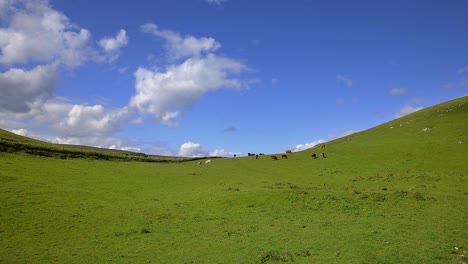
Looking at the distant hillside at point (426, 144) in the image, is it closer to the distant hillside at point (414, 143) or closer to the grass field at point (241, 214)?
the distant hillside at point (414, 143)

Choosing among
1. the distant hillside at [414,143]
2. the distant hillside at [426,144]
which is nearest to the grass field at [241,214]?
the distant hillside at [426,144]

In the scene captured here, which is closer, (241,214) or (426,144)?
(241,214)

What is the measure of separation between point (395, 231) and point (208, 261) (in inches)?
470

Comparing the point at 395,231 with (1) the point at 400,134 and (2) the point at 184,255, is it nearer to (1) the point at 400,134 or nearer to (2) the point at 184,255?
(2) the point at 184,255

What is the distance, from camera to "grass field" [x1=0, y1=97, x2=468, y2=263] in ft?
64.2

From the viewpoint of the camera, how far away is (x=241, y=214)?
2962cm

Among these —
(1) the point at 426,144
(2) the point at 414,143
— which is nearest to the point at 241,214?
(1) the point at 426,144

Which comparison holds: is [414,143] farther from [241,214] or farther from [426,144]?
[241,214]

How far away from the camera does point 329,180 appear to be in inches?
1829

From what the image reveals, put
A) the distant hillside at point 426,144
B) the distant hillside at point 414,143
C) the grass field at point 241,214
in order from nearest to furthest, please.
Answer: the grass field at point 241,214 → the distant hillside at point 426,144 → the distant hillside at point 414,143

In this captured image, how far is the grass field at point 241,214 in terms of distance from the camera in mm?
19562

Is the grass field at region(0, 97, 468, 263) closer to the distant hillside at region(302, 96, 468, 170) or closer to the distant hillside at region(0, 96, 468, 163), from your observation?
the distant hillside at region(302, 96, 468, 170)

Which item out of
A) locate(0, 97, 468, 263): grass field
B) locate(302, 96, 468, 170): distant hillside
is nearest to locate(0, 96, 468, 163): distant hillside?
locate(302, 96, 468, 170): distant hillside

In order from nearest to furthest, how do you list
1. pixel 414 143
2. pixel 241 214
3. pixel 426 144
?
pixel 241 214
pixel 426 144
pixel 414 143
